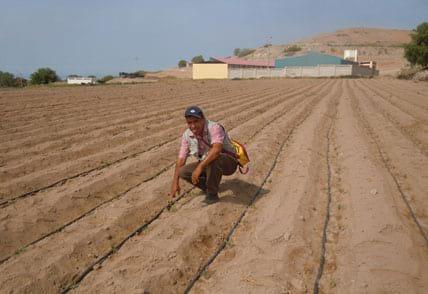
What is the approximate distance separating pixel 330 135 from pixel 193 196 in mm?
4258

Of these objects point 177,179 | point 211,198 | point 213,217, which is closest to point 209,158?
point 177,179

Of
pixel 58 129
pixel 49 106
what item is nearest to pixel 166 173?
pixel 58 129

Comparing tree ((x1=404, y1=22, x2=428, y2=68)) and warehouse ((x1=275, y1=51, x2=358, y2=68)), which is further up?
tree ((x1=404, y1=22, x2=428, y2=68))

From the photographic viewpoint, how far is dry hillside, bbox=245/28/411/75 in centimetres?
7981

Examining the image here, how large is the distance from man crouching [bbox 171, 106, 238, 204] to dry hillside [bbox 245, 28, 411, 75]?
69.7 m

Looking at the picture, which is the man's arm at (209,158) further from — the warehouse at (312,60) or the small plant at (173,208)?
the warehouse at (312,60)

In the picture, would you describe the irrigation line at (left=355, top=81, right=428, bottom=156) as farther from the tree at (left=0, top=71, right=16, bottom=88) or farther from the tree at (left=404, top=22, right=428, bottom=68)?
the tree at (left=0, top=71, right=16, bottom=88)

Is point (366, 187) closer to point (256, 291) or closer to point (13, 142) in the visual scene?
point (256, 291)

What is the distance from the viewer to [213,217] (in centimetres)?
396

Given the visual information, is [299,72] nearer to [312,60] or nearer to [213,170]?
[312,60]

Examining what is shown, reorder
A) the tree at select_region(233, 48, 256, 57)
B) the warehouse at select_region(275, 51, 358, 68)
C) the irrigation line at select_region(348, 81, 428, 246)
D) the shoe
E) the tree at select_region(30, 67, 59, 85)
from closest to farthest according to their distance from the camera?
1. the irrigation line at select_region(348, 81, 428, 246)
2. the shoe
3. the tree at select_region(30, 67, 59, 85)
4. the warehouse at select_region(275, 51, 358, 68)
5. the tree at select_region(233, 48, 256, 57)

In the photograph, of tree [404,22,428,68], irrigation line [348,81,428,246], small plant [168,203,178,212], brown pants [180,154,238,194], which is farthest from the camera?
tree [404,22,428,68]

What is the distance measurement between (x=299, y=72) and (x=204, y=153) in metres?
41.5

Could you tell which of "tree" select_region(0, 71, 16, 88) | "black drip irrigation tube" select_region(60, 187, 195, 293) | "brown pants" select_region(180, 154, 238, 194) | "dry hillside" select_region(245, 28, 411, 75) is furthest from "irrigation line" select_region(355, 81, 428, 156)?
"dry hillside" select_region(245, 28, 411, 75)
